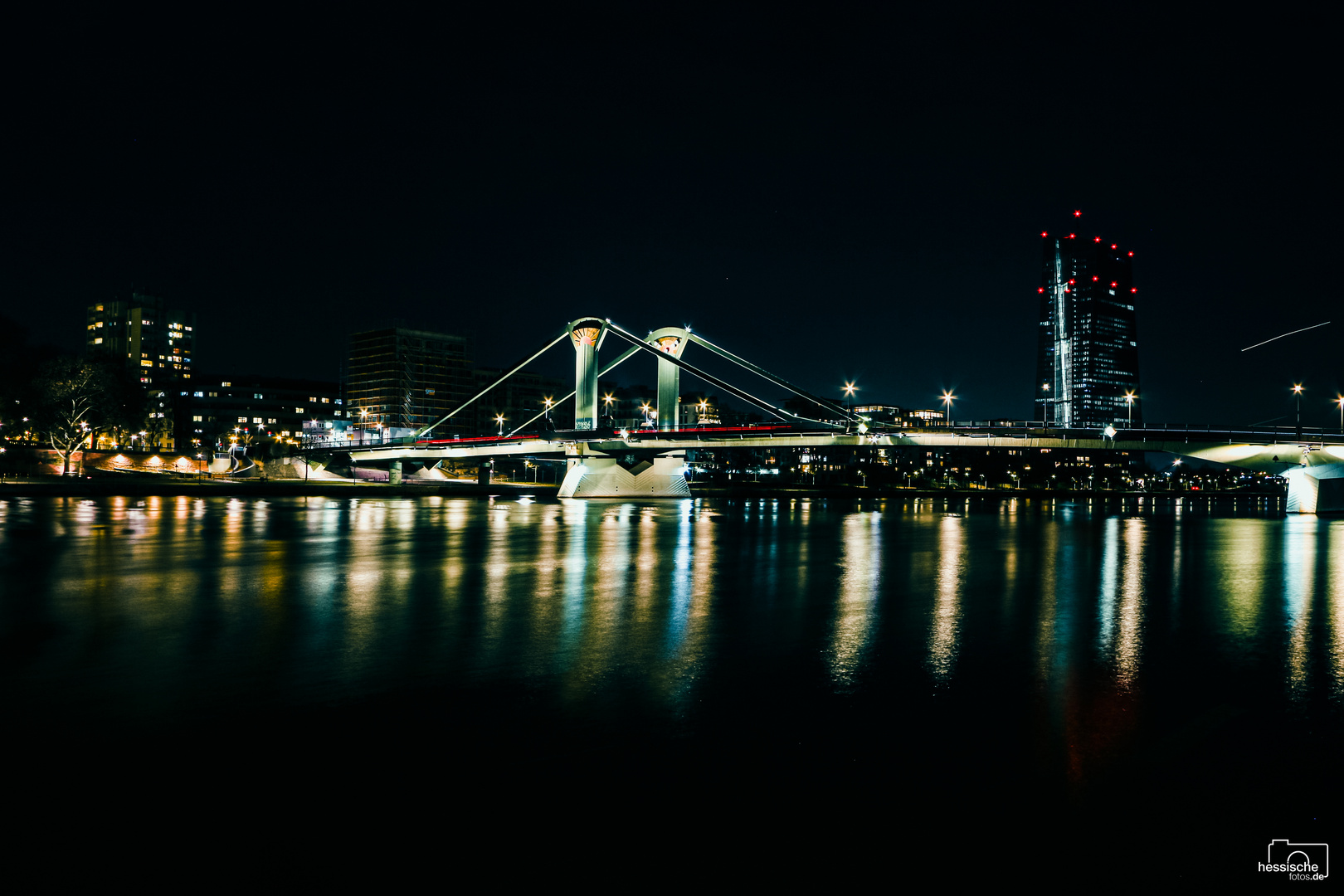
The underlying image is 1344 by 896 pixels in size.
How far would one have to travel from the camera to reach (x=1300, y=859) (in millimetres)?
5344

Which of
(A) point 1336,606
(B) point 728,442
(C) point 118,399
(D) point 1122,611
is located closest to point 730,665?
(D) point 1122,611

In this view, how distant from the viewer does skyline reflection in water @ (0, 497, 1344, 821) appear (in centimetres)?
788

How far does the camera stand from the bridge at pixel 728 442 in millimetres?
67438

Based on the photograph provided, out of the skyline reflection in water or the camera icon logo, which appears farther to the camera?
the skyline reflection in water

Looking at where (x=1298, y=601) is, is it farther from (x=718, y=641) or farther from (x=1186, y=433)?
(x=1186, y=433)

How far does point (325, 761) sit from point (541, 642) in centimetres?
488

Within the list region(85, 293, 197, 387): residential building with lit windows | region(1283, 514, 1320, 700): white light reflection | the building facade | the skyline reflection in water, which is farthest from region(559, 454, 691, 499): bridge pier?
region(85, 293, 197, 387): residential building with lit windows

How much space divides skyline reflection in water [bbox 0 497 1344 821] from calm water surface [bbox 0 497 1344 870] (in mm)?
55

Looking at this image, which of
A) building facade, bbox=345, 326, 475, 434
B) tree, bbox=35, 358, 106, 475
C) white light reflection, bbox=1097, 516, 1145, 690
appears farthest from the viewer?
building facade, bbox=345, 326, 475, 434

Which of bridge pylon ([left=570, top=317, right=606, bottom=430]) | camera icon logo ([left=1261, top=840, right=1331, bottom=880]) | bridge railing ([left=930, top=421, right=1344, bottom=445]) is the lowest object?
camera icon logo ([left=1261, top=840, right=1331, bottom=880])

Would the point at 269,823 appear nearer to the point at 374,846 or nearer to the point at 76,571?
the point at 374,846

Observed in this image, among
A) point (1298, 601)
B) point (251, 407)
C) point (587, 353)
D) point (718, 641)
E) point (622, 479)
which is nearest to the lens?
point (718, 641)

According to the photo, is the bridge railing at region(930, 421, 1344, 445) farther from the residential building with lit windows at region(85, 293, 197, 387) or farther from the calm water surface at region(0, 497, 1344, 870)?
the residential building with lit windows at region(85, 293, 197, 387)

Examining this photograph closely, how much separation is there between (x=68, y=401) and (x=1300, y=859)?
94.1m
